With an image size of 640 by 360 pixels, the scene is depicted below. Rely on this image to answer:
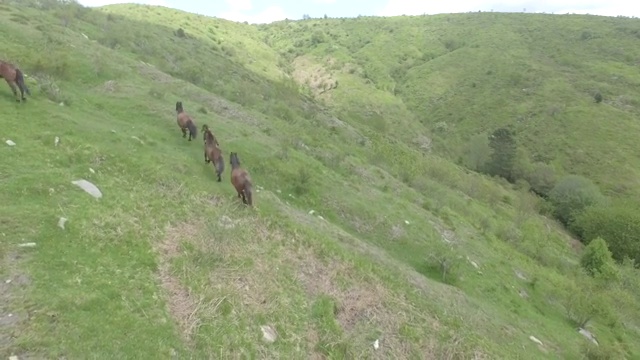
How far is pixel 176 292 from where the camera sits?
10453mm

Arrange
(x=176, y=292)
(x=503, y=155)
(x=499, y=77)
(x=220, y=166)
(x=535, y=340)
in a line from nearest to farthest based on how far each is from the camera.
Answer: (x=176, y=292)
(x=220, y=166)
(x=535, y=340)
(x=503, y=155)
(x=499, y=77)

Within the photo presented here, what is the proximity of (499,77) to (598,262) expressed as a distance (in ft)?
295

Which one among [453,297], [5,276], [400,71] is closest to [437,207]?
[453,297]

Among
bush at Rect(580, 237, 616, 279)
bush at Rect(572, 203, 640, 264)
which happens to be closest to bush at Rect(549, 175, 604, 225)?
bush at Rect(572, 203, 640, 264)

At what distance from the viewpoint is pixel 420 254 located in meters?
22.8

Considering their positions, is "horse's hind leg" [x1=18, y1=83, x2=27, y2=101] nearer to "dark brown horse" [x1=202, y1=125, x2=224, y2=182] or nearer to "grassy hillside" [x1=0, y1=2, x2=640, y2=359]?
"grassy hillside" [x1=0, y1=2, x2=640, y2=359]

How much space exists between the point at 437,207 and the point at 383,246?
1129 cm

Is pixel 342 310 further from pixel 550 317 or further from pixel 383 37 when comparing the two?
pixel 383 37

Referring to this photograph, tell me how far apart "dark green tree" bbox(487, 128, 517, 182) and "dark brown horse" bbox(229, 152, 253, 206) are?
7922cm

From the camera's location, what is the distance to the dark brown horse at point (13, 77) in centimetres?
1608

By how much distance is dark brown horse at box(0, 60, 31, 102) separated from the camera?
16.1 metres

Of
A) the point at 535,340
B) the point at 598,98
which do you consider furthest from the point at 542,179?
the point at 535,340

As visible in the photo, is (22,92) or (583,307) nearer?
(22,92)

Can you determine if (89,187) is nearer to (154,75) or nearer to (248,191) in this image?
(248,191)
